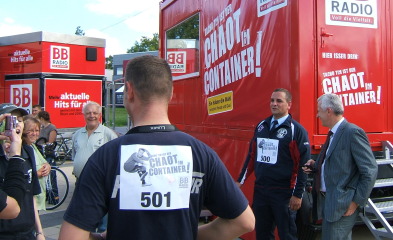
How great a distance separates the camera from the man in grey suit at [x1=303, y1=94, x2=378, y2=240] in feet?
10.4

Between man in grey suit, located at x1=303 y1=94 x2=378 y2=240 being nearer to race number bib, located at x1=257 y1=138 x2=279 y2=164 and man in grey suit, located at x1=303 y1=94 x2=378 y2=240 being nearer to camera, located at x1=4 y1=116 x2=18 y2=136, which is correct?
race number bib, located at x1=257 y1=138 x2=279 y2=164

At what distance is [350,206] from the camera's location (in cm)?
319

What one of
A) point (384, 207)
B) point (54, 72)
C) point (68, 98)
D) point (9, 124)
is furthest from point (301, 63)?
point (68, 98)

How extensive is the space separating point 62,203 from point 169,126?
6351 millimetres

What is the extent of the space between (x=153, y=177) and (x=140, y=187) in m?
0.06

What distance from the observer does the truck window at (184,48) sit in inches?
240

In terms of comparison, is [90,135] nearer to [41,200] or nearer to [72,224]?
[41,200]

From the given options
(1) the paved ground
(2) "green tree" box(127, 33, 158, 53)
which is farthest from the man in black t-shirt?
(2) "green tree" box(127, 33, 158, 53)

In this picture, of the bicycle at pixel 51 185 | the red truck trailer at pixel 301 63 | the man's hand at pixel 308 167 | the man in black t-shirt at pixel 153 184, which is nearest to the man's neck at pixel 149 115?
the man in black t-shirt at pixel 153 184

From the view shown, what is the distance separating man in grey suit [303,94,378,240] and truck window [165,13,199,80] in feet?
9.87

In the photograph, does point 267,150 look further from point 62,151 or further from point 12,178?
point 62,151

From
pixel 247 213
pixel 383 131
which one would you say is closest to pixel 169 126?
pixel 247 213

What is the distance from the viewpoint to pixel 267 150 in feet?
13.0

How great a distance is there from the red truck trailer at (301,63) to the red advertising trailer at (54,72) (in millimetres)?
5997
